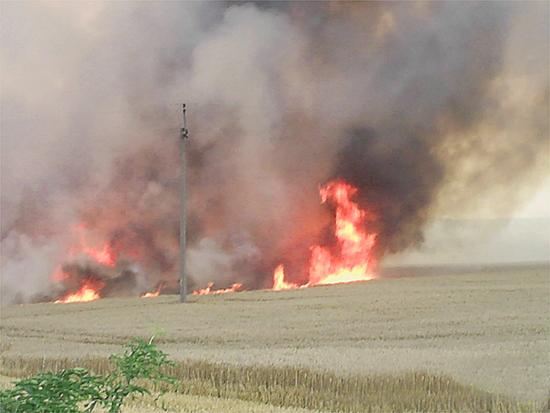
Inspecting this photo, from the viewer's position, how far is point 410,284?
2992 centimetres

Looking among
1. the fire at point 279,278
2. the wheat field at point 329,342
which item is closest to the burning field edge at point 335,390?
the wheat field at point 329,342

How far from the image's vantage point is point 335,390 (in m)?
13.7

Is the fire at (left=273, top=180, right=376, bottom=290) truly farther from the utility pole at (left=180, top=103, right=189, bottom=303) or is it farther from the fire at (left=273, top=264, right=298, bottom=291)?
the utility pole at (left=180, top=103, right=189, bottom=303)

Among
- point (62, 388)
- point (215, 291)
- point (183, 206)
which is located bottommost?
point (62, 388)

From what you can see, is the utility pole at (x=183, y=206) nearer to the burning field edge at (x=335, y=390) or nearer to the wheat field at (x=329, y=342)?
the wheat field at (x=329, y=342)

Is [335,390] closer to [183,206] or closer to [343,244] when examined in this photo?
[183,206]

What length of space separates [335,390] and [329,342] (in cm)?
373

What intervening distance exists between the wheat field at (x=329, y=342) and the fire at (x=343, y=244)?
5.09 m

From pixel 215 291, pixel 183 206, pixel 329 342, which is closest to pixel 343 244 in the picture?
pixel 215 291

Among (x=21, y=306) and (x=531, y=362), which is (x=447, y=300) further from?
(x=21, y=306)

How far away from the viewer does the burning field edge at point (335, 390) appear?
1302cm

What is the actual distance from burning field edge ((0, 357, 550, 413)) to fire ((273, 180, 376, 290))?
1851cm

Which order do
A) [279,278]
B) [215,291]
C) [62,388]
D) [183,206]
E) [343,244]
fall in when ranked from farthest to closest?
1. [343,244]
2. [279,278]
3. [215,291]
4. [183,206]
5. [62,388]

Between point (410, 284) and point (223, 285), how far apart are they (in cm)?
641
